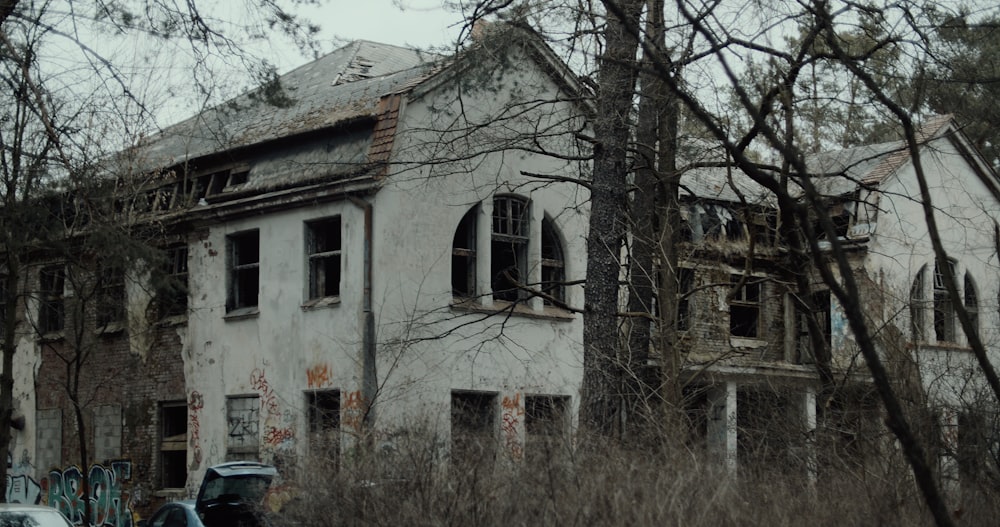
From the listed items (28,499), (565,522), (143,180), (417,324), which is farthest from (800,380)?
(28,499)

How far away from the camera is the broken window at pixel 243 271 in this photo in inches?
961

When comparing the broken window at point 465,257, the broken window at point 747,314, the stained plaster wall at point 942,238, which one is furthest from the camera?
the broken window at point 747,314

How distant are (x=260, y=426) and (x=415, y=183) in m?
5.35

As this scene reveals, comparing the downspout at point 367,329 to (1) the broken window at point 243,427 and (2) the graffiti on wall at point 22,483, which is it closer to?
(1) the broken window at point 243,427

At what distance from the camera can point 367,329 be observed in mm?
21359

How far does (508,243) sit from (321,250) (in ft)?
11.7

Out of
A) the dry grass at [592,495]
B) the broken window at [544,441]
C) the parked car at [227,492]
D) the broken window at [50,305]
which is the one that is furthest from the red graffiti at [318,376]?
the broken window at [544,441]

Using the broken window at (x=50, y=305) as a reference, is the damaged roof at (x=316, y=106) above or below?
above

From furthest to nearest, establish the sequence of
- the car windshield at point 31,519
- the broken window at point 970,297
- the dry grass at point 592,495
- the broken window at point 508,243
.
→ the broken window at point 970,297, the broken window at point 508,243, the car windshield at point 31,519, the dry grass at point 592,495

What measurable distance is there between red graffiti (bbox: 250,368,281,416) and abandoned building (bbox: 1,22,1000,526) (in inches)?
1.5

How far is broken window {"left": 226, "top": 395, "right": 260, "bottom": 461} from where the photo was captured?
76.4 ft

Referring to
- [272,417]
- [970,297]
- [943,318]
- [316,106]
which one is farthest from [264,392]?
[970,297]

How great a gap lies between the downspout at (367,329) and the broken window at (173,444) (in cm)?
577

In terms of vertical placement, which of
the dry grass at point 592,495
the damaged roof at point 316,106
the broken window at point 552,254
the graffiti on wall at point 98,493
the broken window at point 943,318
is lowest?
the graffiti on wall at point 98,493
